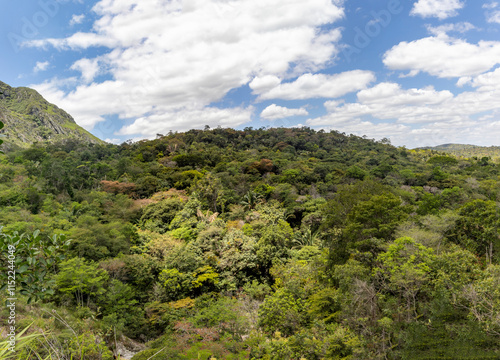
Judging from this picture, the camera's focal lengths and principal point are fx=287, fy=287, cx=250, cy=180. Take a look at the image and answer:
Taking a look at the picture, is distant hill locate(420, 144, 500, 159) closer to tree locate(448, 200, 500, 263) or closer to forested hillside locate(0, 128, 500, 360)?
forested hillside locate(0, 128, 500, 360)

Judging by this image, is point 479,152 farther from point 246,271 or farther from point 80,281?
point 80,281

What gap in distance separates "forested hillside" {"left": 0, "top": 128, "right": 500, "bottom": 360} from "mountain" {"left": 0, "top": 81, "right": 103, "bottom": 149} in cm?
5378

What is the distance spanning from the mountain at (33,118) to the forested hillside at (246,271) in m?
53.8

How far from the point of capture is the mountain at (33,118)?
221 ft

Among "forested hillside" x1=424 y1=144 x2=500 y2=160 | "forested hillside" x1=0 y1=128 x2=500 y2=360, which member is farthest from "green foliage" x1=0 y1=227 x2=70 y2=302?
"forested hillside" x1=424 y1=144 x2=500 y2=160

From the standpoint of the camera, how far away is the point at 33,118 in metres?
77.4

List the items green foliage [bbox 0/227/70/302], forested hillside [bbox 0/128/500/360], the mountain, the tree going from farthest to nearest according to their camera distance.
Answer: the mountain → the tree → forested hillside [bbox 0/128/500/360] → green foliage [bbox 0/227/70/302]

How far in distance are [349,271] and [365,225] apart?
3.10m

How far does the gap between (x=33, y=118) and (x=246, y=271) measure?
284ft

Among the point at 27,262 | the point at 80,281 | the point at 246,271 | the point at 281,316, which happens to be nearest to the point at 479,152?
the point at 246,271

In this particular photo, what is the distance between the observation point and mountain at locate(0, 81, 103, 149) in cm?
6750

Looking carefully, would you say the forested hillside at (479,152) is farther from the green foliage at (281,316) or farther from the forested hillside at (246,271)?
the green foliage at (281,316)

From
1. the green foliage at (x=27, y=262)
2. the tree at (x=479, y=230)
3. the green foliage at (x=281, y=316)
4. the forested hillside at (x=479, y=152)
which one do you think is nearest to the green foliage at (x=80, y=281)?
the green foliage at (x=281, y=316)

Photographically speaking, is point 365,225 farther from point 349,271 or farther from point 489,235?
point 489,235
